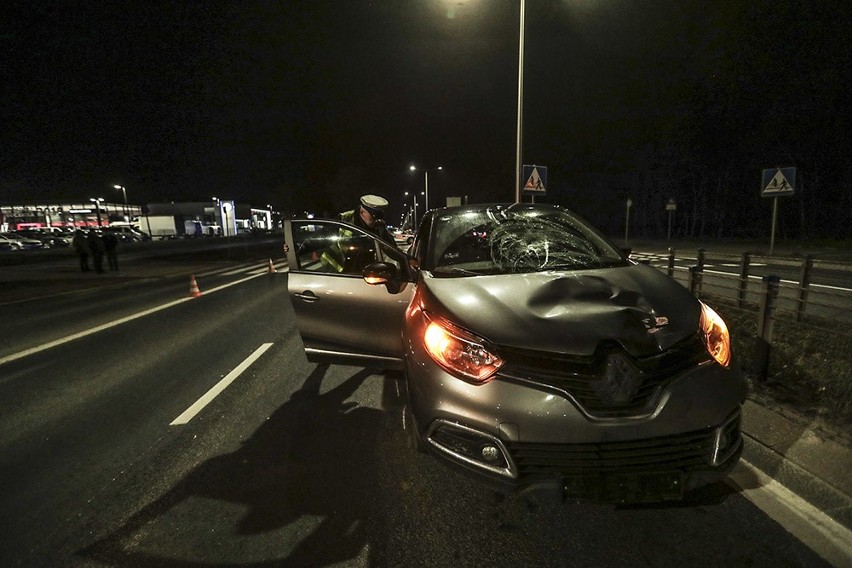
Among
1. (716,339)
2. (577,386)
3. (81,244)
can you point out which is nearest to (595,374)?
(577,386)

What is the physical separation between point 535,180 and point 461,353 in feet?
30.8

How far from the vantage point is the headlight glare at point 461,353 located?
7.39 feet

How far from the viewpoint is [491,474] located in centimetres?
217

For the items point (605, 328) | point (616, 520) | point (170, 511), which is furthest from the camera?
point (170, 511)

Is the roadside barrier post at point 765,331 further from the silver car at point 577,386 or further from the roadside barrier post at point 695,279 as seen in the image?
the roadside barrier post at point 695,279

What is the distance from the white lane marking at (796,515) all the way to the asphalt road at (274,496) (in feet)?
0.21

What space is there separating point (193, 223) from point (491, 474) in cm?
10134

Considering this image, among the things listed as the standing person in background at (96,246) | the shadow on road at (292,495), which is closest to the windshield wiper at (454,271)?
the shadow on road at (292,495)

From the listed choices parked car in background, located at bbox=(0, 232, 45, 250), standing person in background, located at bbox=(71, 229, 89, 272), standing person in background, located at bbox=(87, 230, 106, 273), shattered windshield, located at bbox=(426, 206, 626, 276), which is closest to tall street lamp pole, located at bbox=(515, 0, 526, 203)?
shattered windshield, located at bbox=(426, 206, 626, 276)

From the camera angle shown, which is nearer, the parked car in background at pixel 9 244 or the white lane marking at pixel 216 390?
the white lane marking at pixel 216 390

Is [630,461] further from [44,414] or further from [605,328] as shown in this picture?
[44,414]

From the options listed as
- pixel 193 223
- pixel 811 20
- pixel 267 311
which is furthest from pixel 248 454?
pixel 193 223

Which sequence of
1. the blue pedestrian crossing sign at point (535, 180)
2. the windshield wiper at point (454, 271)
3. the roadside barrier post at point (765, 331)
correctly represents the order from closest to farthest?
the windshield wiper at point (454, 271) → the roadside barrier post at point (765, 331) → the blue pedestrian crossing sign at point (535, 180)

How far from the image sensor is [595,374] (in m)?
2.16
